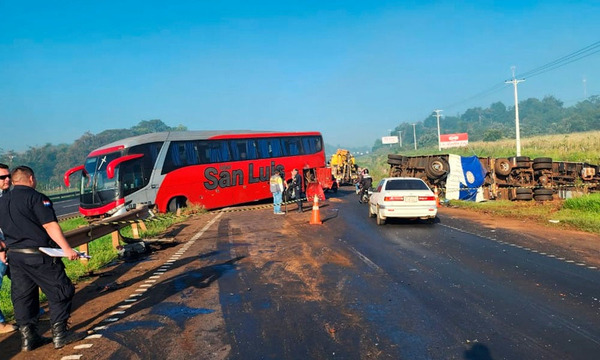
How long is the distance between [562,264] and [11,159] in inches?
3634

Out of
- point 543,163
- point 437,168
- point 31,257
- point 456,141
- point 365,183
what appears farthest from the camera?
point 456,141

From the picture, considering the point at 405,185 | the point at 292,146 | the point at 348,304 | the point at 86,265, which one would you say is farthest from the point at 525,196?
the point at 86,265

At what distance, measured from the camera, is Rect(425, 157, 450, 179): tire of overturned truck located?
73.2ft

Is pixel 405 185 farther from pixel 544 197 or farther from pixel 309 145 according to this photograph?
pixel 309 145

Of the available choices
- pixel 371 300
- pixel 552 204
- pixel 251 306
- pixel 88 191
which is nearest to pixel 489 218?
pixel 552 204

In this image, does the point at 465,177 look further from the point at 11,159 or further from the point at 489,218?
the point at 11,159

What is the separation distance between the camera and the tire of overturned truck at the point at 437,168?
73.2ft

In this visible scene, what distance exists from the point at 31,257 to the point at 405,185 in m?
11.1

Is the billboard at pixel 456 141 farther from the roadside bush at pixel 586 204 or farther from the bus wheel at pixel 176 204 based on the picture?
the bus wheel at pixel 176 204

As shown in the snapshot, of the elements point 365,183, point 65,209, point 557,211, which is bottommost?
point 557,211

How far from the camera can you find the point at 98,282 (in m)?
7.95

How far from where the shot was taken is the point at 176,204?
20.1 metres

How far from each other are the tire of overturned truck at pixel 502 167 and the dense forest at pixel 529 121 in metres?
82.8

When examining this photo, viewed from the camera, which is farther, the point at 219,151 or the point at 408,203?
the point at 219,151
